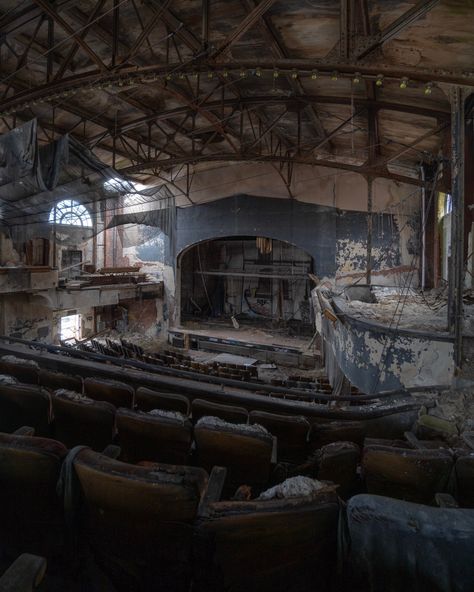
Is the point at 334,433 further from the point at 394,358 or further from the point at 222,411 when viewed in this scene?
the point at 394,358

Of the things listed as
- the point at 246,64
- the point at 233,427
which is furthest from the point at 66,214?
the point at 233,427

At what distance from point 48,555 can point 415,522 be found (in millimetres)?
1744

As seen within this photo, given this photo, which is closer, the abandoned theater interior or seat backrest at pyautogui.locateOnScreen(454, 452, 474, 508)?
the abandoned theater interior

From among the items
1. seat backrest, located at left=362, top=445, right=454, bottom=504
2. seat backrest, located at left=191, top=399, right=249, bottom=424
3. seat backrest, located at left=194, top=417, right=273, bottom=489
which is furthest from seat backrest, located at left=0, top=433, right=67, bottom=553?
seat backrest, located at left=362, top=445, right=454, bottom=504

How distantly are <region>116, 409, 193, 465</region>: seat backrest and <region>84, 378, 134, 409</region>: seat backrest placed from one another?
0.64 metres

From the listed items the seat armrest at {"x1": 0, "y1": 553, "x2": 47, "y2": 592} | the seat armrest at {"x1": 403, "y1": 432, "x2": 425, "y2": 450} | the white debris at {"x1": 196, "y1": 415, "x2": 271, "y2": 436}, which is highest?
the white debris at {"x1": 196, "y1": 415, "x2": 271, "y2": 436}

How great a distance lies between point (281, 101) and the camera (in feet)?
26.7

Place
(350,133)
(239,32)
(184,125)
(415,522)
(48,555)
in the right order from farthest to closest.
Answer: (184,125)
(350,133)
(239,32)
(48,555)
(415,522)

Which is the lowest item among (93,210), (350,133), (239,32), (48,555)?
(48,555)

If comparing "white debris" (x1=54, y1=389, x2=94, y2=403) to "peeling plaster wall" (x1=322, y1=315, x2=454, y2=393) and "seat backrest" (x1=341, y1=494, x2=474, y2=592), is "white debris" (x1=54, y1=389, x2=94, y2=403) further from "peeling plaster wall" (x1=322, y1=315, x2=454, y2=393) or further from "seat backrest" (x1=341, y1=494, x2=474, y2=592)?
"peeling plaster wall" (x1=322, y1=315, x2=454, y2=393)

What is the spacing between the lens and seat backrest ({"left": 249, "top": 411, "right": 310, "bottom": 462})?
245 centimetres

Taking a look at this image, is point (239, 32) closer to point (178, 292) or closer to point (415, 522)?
point (415, 522)

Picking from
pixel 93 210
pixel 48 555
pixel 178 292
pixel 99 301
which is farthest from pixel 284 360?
pixel 48 555

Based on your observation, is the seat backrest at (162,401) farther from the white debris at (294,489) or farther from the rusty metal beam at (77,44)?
the rusty metal beam at (77,44)
